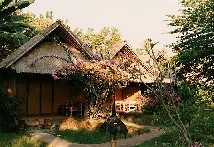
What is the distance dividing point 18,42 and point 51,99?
A: 4615 millimetres

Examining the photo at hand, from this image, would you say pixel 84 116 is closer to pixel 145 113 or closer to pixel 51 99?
pixel 51 99

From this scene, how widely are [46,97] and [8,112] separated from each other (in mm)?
4827

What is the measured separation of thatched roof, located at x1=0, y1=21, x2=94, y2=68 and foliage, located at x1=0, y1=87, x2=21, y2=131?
2.05 meters

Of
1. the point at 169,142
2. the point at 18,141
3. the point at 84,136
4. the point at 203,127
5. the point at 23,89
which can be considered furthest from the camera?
the point at 23,89

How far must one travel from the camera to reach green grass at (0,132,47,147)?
38.5 feet

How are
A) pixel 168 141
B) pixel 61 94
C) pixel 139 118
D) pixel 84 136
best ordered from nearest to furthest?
pixel 168 141 → pixel 84 136 → pixel 61 94 → pixel 139 118

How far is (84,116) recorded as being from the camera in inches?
738

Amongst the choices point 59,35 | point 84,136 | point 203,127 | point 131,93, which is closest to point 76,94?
point 59,35

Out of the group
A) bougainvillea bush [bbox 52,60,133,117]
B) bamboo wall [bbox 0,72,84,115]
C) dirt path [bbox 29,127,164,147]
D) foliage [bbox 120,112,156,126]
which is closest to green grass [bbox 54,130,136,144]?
dirt path [bbox 29,127,164,147]

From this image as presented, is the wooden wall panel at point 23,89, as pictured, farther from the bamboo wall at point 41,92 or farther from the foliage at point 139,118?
the foliage at point 139,118

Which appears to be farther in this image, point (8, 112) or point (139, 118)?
point (139, 118)

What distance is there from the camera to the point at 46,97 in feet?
63.8

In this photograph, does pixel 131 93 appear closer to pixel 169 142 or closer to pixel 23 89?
pixel 23 89

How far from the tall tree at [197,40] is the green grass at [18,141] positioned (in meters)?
7.69
